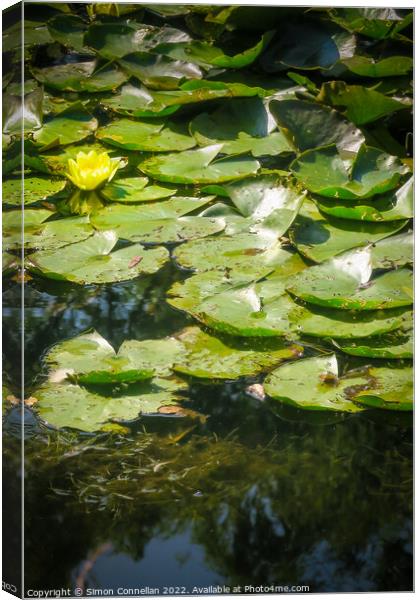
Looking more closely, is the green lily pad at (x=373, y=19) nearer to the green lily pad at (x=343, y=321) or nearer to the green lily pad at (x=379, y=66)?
the green lily pad at (x=379, y=66)

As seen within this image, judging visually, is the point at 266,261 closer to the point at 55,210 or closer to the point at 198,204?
the point at 198,204

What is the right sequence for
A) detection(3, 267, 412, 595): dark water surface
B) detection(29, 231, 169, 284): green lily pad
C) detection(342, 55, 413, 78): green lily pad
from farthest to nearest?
1. detection(342, 55, 413, 78): green lily pad
2. detection(29, 231, 169, 284): green lily pad
3. detection(3, 267, 412, 595): dark water surface

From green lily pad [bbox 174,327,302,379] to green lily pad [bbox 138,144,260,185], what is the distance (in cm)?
54

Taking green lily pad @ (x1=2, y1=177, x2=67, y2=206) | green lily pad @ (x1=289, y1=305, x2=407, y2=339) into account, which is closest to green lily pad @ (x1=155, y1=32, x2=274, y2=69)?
green lily pad @ (x1=2, y1=177, x2=67, y2=206)

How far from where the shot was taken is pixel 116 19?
238cm

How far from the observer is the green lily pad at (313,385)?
78.8 inches

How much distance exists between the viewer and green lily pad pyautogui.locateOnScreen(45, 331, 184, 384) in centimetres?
201

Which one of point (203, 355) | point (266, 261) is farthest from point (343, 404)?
point (266, 261)

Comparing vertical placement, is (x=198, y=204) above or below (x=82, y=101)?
below

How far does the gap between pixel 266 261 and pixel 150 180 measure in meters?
0.45

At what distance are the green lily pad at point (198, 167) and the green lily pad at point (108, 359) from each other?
589mm

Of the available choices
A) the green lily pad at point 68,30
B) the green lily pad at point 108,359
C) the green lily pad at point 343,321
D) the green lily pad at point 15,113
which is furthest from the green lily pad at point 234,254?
the green lily pad at point 68,30

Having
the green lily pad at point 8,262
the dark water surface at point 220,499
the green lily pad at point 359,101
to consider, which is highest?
the green lily pad at point 359,101

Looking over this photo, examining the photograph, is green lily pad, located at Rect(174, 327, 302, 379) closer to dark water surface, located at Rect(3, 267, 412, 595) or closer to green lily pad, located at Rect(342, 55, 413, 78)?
dark water surface, located at Rect(3, 267, 412, 595)
